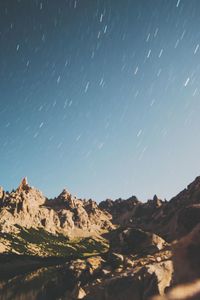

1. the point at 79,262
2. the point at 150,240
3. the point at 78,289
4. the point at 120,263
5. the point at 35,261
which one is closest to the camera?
the point at 78,289

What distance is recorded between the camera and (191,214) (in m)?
30.2

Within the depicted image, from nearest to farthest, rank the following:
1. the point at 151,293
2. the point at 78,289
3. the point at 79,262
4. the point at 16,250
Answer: the point at 151,293 → the point at 78,289 → the point at 79,262 → the point at 16,250

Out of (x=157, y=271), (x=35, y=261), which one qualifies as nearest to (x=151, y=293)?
(x=157, y=271)

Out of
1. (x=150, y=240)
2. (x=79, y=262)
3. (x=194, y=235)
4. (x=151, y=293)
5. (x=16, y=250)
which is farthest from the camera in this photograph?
(x=16, y=250)

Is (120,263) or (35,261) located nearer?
(120,263)

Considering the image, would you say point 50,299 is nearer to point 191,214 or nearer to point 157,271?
point 157,271

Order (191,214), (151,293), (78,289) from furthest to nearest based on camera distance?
1. (78,289)
2. (151,293)
3. (191,214)

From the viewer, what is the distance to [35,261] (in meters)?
184

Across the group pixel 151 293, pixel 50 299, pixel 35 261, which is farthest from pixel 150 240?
pixel 35 261

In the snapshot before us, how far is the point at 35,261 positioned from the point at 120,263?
477 feet

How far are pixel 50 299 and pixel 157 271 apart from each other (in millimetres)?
23311

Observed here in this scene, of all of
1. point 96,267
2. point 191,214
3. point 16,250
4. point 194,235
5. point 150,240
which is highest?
point 16,250

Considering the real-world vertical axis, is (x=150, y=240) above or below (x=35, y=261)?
below

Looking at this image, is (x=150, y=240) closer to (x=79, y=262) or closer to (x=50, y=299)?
(x=79, y=262)
